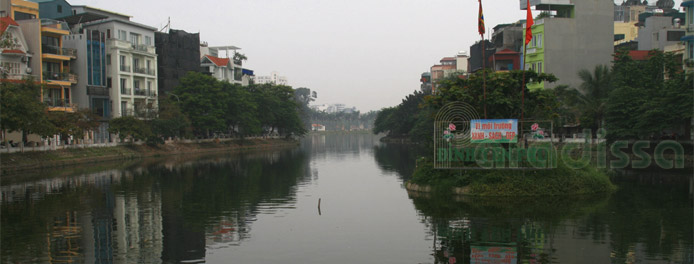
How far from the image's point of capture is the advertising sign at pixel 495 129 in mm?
26828

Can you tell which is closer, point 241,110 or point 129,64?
point 129,64

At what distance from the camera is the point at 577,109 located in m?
51.8

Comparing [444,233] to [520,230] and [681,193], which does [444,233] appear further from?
[681,193]

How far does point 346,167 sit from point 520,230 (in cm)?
3229

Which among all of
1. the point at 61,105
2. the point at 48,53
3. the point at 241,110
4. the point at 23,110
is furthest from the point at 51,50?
the point at 241,110

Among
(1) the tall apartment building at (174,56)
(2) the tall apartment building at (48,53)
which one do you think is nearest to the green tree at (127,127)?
(2) the tall apartment building at (48,53)

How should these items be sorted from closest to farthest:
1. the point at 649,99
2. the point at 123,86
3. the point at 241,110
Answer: the point at 649,99, the point at 123,86, the point at 241,110

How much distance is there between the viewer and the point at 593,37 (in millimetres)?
60625

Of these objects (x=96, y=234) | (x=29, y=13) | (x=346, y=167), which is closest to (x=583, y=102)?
(x=346, y=167)

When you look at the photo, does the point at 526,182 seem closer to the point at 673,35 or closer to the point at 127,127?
the point at 673,35

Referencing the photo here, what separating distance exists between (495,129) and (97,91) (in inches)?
1948

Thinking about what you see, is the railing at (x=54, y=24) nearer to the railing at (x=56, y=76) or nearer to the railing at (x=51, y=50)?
the railing at (x=51, y=50)

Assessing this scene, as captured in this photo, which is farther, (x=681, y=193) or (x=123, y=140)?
(x=123, y=140)

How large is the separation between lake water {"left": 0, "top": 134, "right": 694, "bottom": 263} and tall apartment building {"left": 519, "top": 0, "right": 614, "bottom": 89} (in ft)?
87.4
